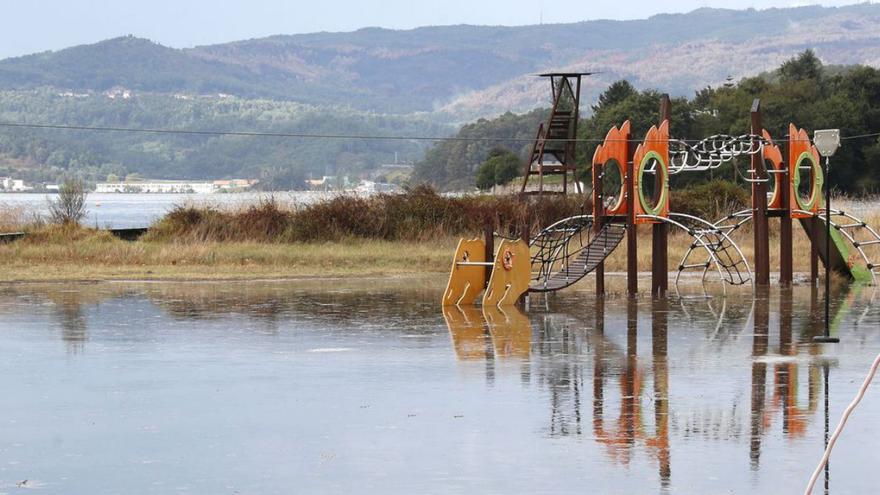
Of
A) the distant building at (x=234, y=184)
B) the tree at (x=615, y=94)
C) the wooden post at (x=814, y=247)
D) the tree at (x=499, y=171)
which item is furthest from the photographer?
the distant building at (x=234, y=184)

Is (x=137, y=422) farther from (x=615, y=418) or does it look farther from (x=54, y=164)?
(x=54, y=164)

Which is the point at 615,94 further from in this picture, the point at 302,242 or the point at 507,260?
the point at 507,260

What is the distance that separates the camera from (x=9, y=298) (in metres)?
26.7

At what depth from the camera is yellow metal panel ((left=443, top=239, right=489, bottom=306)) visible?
24.9 metres

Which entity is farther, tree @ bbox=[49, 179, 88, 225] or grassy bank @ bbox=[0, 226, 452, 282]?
tree @ bbox=[49, 179, 88, 225]

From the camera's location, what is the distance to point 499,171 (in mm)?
87875

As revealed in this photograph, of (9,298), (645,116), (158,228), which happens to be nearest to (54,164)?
(645,116)

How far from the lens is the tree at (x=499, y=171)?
8781cm

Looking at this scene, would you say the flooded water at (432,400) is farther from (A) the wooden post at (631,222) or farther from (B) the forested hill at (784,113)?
(B) the forested hill at (784,113)

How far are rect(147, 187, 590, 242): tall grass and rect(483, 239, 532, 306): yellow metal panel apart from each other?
1658 centimetres

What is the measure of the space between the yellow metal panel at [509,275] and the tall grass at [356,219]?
16578 mm

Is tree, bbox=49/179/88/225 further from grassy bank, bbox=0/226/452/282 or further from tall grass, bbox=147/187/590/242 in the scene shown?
grassy bank, bbox=0/226/452/282

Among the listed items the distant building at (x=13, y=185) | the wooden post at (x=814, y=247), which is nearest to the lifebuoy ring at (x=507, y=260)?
the wooden post at (x=814, y=247)

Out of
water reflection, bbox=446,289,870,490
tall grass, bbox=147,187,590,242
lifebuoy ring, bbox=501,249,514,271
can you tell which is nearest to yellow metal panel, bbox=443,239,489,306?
lifebuoy ring, bbox=501,249,514,271
